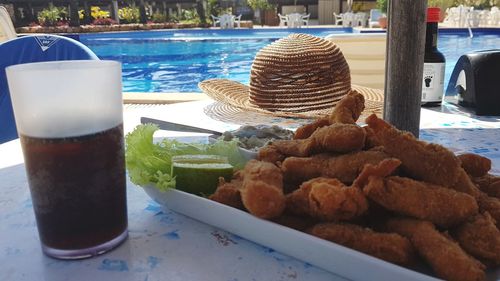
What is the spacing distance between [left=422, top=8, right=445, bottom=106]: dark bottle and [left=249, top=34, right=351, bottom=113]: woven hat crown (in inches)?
12.6

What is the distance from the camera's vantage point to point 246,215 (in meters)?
0.65

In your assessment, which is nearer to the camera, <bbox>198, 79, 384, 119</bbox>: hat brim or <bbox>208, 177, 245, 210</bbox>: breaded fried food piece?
<bbox>208, 177, 245, 210</bbox>: breaded fried food piece

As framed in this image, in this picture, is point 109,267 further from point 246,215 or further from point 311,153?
point 311,153

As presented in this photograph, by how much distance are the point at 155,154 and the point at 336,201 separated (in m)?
0.43

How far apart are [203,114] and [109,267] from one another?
4.03 ft

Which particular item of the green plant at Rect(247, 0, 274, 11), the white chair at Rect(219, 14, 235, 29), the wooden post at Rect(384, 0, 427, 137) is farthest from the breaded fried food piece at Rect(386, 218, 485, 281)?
the green plant at Rect(247, 0, 274, 11)

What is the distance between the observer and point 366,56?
13.2 ft

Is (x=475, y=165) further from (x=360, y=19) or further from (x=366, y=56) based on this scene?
(x=360, y=19)

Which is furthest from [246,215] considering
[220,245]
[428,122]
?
[428,122]

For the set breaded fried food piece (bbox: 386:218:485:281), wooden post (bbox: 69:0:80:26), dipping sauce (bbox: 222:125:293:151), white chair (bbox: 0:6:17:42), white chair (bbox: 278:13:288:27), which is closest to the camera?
breaded fried food piece (bbox: 386:218:485:281)

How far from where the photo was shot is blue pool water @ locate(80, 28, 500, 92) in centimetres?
856

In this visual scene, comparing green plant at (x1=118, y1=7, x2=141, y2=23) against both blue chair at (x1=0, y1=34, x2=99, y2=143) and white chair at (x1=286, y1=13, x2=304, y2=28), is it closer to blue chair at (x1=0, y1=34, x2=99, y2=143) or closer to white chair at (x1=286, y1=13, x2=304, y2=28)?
white chair at (x1=286, y1=13, x2=304, y2=28)

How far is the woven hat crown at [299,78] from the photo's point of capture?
1717 millimetres

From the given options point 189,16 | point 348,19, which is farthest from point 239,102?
point 189,16
